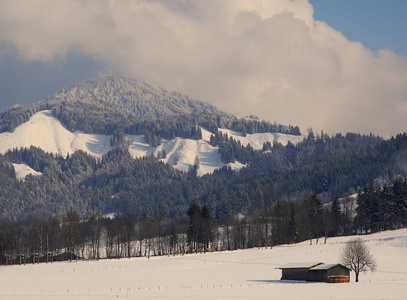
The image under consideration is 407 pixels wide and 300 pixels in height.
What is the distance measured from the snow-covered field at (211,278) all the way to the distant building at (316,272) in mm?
2357

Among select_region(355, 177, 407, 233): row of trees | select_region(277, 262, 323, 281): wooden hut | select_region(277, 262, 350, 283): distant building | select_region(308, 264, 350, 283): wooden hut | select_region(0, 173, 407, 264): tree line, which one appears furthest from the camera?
select_region(355, 177, 407, 233): row of trees

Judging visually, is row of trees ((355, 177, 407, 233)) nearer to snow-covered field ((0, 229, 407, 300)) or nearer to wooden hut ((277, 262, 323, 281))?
snow-covered field ((0, 229, 407, 300))

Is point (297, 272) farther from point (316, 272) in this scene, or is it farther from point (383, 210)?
point (383, 210)

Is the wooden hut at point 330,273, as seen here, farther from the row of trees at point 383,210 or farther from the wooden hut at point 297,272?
the row of trees at point 383,210

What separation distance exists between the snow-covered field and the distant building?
2357mm

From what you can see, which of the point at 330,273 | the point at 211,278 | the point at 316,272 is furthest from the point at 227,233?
the point at 330,273

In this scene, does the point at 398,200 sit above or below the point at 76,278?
above

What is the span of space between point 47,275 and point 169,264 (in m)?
26.0

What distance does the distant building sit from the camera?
95.9 meters

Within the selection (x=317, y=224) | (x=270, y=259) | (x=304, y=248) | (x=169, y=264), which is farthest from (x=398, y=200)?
(x=169, y=264)

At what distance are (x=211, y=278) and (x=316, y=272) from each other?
1672 cm

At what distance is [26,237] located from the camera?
563 feet

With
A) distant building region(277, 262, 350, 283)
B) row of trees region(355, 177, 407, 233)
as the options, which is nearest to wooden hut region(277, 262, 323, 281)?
distant building region(277, 262, 350, 283)

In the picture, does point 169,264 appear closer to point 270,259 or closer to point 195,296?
point 270,259
